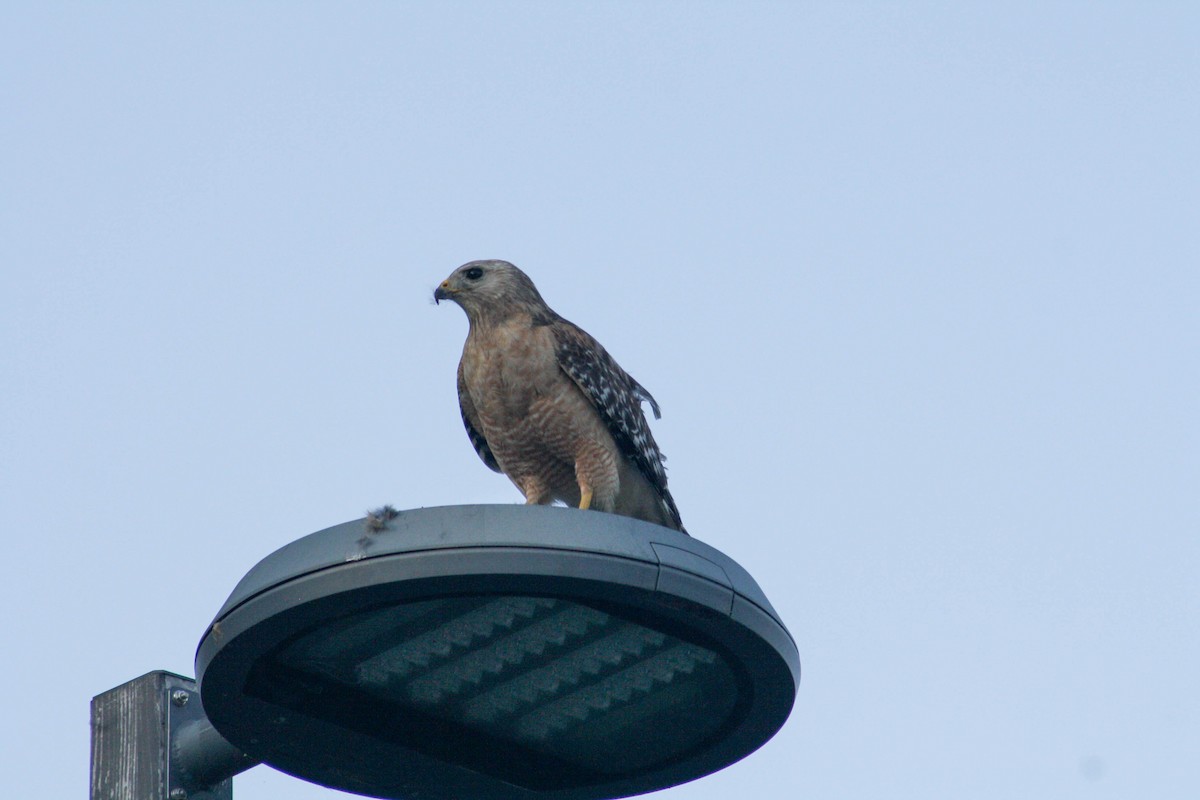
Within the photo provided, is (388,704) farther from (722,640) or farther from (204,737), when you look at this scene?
(722,640)

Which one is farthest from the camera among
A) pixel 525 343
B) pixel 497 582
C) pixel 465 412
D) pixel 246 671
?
pixel 465 412

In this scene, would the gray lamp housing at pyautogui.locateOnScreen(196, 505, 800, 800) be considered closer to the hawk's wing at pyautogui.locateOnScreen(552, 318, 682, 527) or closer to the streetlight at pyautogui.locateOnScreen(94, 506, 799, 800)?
the streetlight at pyautogui.locateOnScreen(94, 506, 799, 800)

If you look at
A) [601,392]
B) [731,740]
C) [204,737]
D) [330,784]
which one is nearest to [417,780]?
[330,784]

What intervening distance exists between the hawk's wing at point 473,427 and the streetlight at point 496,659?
3.39 m

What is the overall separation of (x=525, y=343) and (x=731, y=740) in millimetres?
3203

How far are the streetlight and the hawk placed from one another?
2.98 meters

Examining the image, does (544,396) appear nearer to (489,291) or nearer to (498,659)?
(489,291)

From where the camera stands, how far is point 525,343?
654cm

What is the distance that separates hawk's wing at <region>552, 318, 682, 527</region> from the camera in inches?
258

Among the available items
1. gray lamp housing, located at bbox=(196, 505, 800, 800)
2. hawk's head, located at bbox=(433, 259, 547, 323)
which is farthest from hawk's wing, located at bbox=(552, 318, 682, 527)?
gray lamp housing, located at bbox=(196, 505, 800, 800)

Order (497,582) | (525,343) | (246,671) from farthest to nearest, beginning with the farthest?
(525,343) → (246,671) → (497,582)

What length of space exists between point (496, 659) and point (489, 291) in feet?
11.5

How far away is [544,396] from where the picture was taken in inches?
257

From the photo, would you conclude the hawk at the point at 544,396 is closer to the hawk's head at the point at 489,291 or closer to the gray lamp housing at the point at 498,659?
the hawk's head at the point at 489,291
